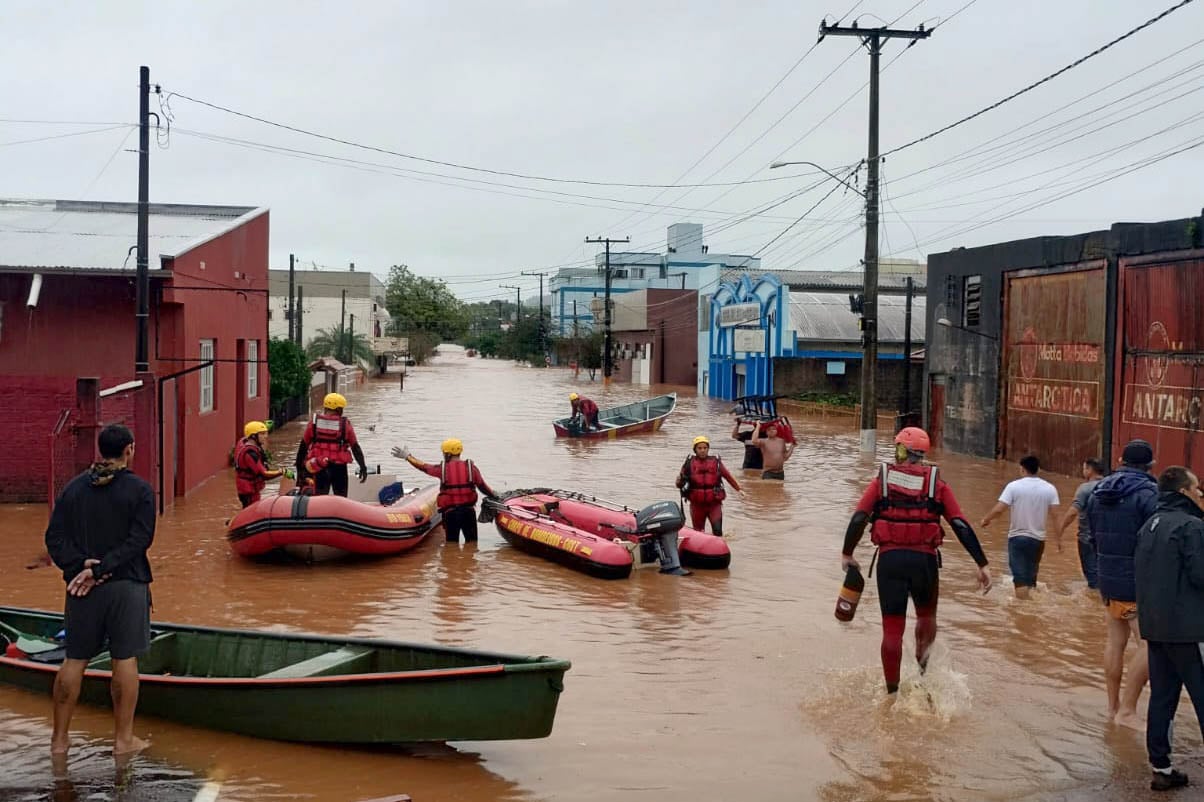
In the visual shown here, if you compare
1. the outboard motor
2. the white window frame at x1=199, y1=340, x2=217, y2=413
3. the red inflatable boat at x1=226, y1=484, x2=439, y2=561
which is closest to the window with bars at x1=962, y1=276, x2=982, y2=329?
the outboard motor

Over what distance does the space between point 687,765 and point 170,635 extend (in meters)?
3.86

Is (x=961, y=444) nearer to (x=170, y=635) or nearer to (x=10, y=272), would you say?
(x=10, y=272)

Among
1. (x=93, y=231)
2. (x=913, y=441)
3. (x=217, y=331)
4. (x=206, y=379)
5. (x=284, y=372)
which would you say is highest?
(x=93, y=231)

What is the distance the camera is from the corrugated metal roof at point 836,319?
4797cm

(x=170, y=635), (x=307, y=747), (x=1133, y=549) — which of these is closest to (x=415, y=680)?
(x=307, y=747)

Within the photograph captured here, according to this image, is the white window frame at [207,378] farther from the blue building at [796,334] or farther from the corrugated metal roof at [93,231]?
the blue building at [796,334]

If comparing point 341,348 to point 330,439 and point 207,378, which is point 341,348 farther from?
point 330,439

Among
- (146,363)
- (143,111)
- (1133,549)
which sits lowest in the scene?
(1133,549)

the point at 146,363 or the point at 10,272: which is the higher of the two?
the point at 10,272

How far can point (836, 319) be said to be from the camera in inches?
1927

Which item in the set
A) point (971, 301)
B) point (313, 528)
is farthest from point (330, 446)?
point (971, 301)

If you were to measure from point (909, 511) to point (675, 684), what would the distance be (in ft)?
7.53

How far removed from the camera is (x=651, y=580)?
13117 millimetres

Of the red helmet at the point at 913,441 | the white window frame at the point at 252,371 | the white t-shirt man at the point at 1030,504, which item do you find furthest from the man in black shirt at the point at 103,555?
the white window frame at the point at 252,371
